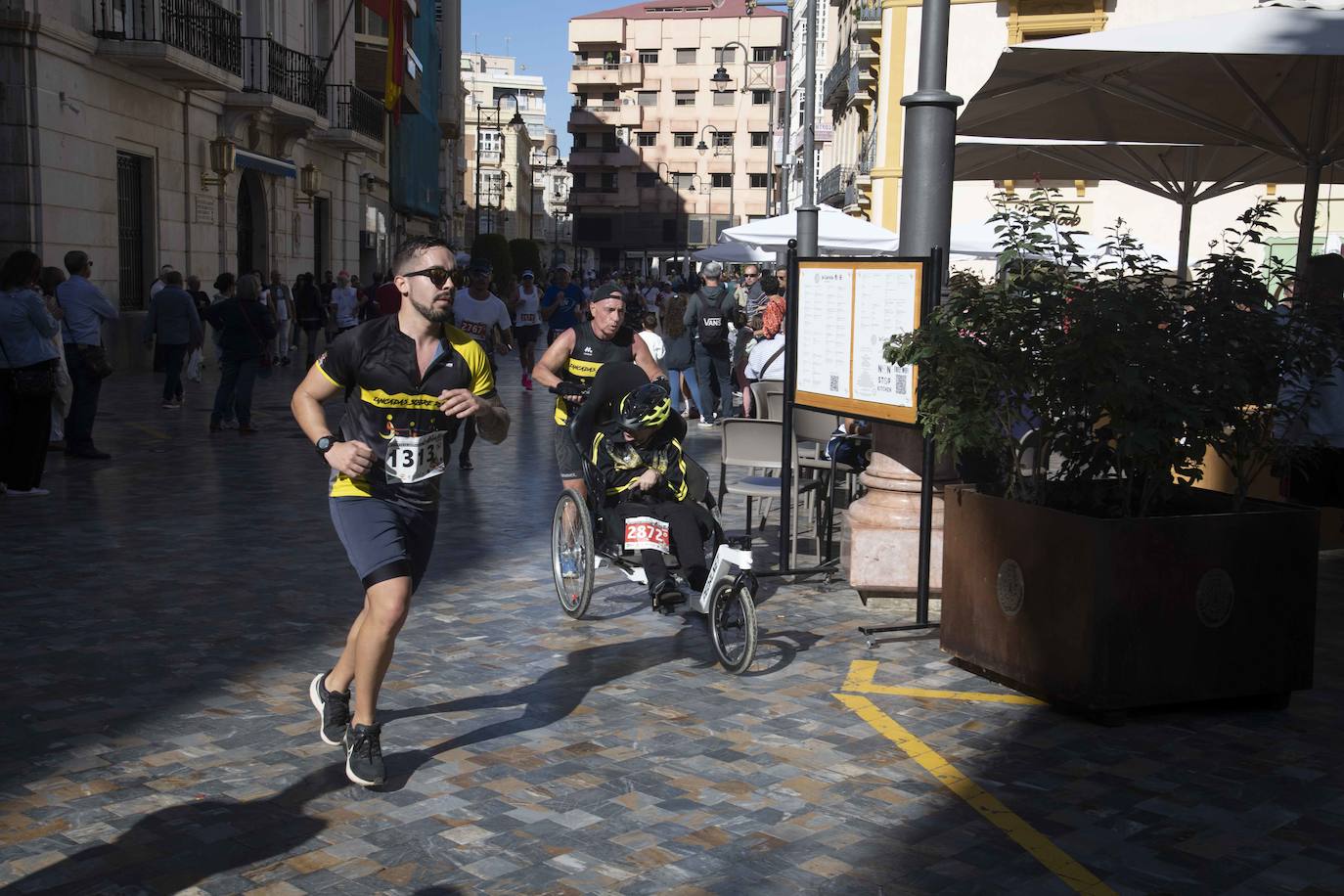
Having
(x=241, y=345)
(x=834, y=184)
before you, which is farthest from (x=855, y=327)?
(x=834, y=184)

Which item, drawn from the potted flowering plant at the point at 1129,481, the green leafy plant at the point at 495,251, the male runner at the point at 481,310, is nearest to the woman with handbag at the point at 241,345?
the male runner at the point at 481,310

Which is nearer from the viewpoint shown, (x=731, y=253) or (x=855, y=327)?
(x=855, y=327)

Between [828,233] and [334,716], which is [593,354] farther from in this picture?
[828,233]

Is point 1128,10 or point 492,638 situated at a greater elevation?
point 1128,10

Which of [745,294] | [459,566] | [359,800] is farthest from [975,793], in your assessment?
[745,294]

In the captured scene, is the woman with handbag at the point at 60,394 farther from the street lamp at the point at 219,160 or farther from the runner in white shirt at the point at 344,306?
the runner in white shirt at the point at 344,306

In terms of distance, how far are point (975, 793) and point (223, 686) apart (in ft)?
9.64

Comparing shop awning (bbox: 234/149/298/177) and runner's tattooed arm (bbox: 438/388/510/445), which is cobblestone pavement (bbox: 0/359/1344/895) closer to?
runner's tattooed arm (bbox: 438/388/510/445)

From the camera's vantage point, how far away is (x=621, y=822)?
14.2 feet

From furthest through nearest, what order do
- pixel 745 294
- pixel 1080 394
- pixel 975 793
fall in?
pixel 745 294
pixel 1080 394
pixel 975 793

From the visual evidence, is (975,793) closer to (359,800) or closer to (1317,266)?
(359,800)

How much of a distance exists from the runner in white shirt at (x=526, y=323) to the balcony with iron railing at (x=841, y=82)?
898 inches

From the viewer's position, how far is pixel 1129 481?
5477 millimetres

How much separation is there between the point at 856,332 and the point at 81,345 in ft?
26.8
